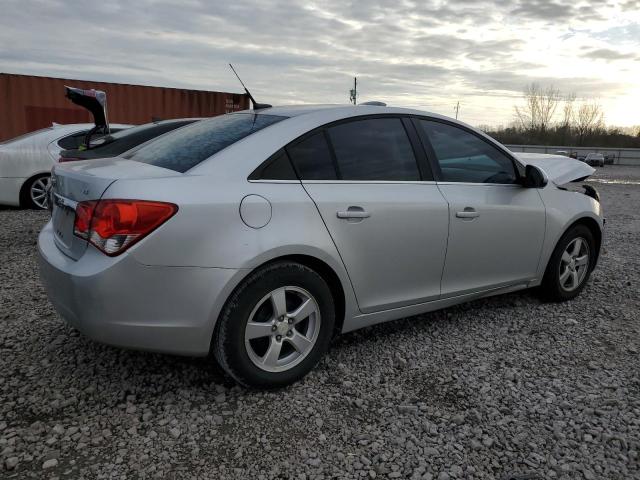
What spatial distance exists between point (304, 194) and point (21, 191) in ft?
22.9

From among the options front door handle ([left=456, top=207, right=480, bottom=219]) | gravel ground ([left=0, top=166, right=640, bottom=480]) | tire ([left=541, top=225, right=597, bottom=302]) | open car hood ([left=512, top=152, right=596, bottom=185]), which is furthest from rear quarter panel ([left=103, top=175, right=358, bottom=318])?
tire ([left=541, top=225, right=597, bottom=302])

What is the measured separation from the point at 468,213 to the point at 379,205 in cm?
76

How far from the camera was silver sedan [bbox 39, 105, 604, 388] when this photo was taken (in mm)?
2525

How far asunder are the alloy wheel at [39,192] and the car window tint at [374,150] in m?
6.66

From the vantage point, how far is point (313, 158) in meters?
3.06

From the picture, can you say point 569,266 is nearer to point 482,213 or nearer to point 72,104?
point 482,213

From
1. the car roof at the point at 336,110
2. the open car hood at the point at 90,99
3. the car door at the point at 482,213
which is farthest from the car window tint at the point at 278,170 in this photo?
the open car hood at the point at 90,99

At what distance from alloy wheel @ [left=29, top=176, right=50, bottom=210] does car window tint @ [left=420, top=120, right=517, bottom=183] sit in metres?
6.80

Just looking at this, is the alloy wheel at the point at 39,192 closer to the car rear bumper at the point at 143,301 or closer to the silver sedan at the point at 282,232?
the silver sedan at the point at 282,232

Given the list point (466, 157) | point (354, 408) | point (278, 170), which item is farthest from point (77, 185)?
point (466, 157)

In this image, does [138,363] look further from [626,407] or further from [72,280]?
[626,407]

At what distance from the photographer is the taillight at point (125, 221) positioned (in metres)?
2.47

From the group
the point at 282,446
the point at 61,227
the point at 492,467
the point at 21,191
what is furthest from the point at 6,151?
the point at 492,467

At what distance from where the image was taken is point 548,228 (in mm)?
4172
